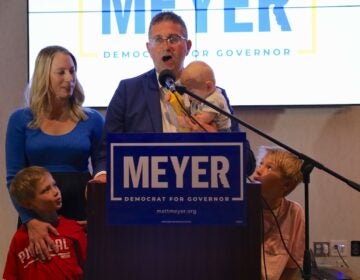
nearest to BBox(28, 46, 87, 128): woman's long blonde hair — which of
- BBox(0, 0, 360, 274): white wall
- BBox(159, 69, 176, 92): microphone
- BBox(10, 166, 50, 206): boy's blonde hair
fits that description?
BBox(10, 166, 50, 206): boy's blonde hair

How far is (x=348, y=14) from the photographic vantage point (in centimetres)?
330

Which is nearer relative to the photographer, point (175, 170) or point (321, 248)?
point (175, 170)

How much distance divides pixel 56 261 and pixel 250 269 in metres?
1.12

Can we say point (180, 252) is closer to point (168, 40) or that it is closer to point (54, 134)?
point (168, 40)

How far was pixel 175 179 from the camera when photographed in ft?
4.09

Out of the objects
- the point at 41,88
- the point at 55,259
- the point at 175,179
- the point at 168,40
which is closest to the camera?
the point at 175,179

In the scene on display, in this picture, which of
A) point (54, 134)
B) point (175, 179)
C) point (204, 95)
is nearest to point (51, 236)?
point (54, 134)

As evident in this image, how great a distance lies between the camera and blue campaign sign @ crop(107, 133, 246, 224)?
1.25m

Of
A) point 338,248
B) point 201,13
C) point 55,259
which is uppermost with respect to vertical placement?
point 201,13

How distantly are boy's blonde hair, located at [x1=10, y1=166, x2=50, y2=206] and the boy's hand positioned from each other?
106mm

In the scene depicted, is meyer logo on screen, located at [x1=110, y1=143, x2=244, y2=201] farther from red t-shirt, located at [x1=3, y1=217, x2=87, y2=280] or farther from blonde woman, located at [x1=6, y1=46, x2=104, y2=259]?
blonde woman, located at [x1=6, y1=46, x2=104, y2=259]

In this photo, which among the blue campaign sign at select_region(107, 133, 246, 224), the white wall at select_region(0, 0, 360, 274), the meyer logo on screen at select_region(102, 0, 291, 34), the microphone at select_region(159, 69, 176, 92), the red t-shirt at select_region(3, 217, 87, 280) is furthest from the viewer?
the white wall at select_region(0, 0, 360, 274)

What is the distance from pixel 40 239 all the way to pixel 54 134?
1.55 ft

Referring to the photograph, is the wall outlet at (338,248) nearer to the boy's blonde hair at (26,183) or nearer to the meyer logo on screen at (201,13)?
the meyer logo on screen at (201,13)
